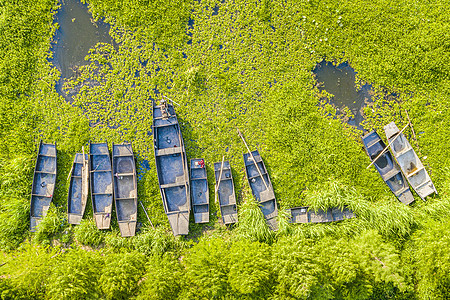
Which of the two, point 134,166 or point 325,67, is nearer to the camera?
point 134,166

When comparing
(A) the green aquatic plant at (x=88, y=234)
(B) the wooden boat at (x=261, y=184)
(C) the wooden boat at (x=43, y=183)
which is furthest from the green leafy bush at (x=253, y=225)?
(C) the wooden boat at (x=43, y=183)

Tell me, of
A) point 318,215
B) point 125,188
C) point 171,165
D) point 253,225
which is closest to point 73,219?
point 125,188

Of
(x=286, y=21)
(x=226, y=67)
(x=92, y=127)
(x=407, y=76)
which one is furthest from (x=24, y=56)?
(x=407, y=76)

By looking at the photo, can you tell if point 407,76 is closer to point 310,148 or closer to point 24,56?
point 310,148

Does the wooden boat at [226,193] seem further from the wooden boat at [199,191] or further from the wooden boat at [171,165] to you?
the wooden boat at [171,165]

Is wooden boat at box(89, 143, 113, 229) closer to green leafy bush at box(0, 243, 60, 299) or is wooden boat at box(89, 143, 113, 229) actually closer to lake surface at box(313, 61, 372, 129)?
green leafy bush at box(0, 243, 60, 299)
